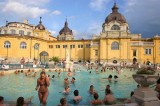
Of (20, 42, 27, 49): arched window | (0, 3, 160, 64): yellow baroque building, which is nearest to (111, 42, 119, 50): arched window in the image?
(0, 3, 160, 64): yellow baroque building

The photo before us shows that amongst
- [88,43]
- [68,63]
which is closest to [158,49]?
[88,43]

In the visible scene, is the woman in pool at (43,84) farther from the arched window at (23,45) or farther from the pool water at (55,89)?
the arched window at (23,45)

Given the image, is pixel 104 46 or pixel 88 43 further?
pixel 88 43

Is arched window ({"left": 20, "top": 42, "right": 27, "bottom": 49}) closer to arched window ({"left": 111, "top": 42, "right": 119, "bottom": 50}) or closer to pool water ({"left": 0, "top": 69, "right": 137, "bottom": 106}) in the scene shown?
arched window ({"left": 111, "top": 42, "right": 119, "bottom": 50})

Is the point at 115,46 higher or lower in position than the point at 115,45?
lower

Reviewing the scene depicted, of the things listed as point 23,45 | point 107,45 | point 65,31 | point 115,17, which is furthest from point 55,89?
point 65,31

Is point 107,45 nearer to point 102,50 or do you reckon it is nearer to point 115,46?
point 102,50

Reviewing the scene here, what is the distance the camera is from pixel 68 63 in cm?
3794

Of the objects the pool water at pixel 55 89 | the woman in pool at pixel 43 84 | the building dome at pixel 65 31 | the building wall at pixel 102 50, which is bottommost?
the pool water at pixel 55 89

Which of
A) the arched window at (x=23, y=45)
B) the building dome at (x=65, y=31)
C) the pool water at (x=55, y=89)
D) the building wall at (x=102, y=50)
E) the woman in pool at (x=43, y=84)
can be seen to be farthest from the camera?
the building dome at (x=65, y=31)

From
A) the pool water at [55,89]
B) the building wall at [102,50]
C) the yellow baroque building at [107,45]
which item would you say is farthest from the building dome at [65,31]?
the pool water at [55,89]

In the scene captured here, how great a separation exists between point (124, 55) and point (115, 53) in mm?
2460

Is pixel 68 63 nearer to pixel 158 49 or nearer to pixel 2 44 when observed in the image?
pixel 2 44

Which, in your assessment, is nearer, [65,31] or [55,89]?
[55,89]
